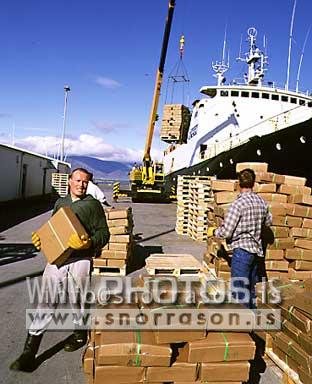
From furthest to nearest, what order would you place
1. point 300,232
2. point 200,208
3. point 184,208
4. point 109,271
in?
point 184,208 < point 200,208 < point 109,271 < point 300,232

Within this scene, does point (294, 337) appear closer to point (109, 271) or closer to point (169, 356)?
point (169, 356)

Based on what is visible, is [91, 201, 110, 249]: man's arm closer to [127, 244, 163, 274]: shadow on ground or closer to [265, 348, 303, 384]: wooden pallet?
[265, 348, 303, 384]: wooden pallet

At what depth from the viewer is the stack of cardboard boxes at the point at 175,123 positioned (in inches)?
1338

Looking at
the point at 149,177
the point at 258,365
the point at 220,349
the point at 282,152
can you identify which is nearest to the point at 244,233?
the point at 258,365

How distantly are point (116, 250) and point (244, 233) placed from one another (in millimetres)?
3336

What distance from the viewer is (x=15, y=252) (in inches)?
329

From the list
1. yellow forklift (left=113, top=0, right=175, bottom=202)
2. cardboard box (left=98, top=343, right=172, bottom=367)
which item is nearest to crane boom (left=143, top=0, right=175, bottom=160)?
yellow forklift (left=113, top=0, right=175, bottom=202)

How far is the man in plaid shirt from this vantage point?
412 cm

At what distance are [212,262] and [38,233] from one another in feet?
11.7

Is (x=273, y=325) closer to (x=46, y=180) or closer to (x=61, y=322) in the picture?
(x=61, y=322)

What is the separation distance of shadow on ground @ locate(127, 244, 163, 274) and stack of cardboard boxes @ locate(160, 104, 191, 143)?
25.1m

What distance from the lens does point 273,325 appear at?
11.9 feet

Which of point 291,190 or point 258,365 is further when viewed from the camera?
point 291,190

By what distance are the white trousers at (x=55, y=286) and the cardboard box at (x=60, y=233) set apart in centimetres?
16
